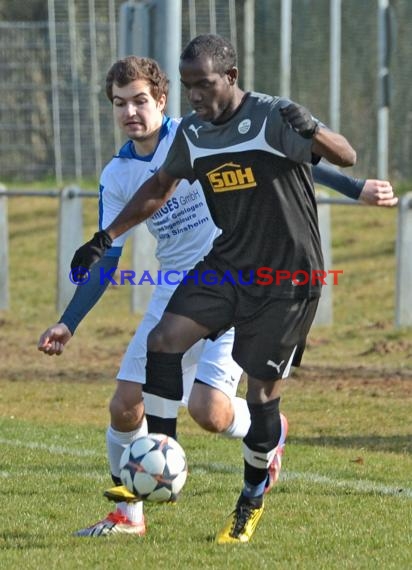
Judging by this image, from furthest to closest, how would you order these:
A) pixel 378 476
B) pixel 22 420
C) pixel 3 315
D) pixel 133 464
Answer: pixel 3 315 < pixel 22 420 < pixel 378 476 < pixel 133 464

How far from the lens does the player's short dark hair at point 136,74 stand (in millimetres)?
6570

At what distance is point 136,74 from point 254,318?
Result: 4.39 feet

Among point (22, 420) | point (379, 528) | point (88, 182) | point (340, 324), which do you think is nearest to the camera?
point (379, 528)

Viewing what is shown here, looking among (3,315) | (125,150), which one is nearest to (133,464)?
(125,150)

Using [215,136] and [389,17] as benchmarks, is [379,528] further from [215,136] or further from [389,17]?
[389,17]

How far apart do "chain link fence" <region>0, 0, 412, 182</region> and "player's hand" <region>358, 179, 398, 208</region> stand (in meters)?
15.1

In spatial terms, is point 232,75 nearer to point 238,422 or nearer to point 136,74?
point 136,74

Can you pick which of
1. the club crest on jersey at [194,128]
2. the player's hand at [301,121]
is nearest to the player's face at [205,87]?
the club crest on jersey at [194,128]

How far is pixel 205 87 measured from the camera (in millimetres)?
5887

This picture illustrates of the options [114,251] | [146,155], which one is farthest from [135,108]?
[114,251]

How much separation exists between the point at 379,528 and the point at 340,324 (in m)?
8.82

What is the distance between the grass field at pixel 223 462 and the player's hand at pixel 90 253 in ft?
3.89

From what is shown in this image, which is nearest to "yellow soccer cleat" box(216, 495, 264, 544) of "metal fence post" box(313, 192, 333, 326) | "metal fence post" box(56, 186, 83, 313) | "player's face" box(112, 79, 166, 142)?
"player's face" box(112, 79, 166, 142)

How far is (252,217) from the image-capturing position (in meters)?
5.96
